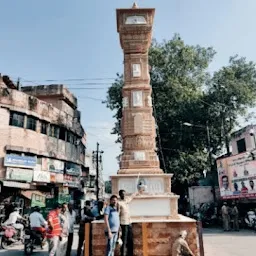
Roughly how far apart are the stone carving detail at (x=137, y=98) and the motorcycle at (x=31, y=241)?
5369 millimetres

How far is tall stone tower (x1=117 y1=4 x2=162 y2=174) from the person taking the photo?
384 inches

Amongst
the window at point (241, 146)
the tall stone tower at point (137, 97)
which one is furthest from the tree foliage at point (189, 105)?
the tall stone tower at point (137, 97)

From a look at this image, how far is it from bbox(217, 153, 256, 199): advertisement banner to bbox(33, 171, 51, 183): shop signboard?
40.7ft

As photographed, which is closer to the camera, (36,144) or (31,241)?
(31,241)

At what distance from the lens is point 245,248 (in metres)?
9.28

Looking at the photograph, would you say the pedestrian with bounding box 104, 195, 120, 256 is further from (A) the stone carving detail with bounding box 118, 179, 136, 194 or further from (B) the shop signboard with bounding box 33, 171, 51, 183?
(B) the shop signboard with bounding box 33, 171, 51, 183

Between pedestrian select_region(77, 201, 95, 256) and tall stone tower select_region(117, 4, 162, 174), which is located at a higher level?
tall stone tower select_region(117, 4, 162, 174)

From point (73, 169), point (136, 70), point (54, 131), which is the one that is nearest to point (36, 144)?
point (54, 131)

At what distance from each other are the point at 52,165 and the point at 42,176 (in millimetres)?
1642

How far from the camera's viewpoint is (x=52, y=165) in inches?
891

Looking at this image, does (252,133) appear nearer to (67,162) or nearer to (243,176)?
(243,176)

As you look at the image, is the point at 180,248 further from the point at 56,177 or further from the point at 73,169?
the point at 73,169

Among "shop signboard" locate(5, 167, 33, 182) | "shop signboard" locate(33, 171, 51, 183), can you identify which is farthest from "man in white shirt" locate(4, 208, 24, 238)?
"shop signboard" locate(33, 171, 51, 183)

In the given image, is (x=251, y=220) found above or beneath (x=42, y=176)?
beneath
